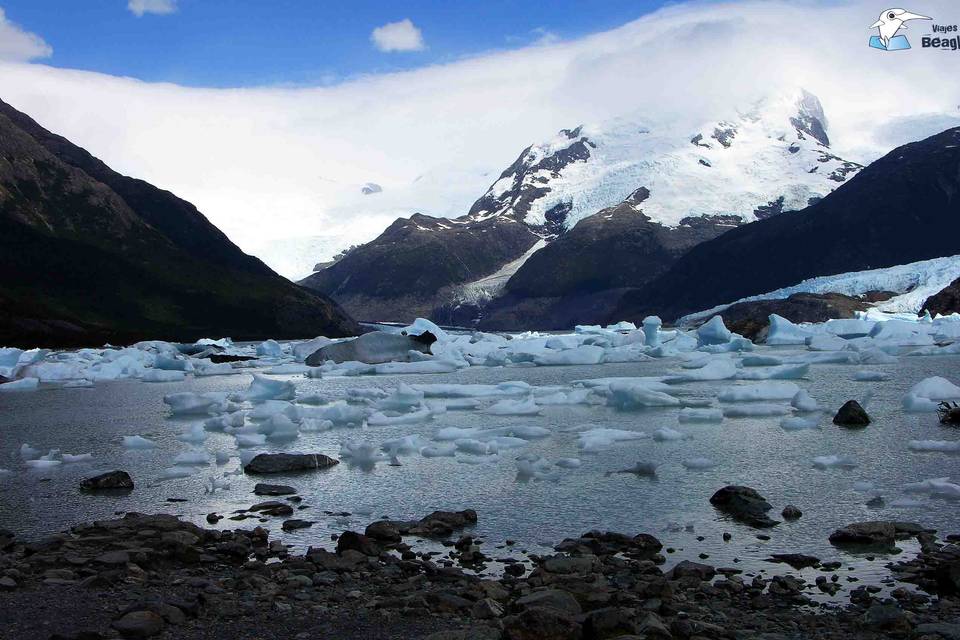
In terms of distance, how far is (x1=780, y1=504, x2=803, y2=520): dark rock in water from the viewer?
371 inches

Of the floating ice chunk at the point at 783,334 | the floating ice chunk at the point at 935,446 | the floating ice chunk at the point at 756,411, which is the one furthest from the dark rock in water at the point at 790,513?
the floating ice chunk at the point at 783,334

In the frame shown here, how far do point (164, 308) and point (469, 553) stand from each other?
118847mm

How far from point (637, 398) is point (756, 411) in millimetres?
3118

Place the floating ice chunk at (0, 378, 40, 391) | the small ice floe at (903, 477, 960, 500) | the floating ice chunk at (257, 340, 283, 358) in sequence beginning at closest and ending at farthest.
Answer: the small ice floe at (903, 477, 960, 500)
the floating ice chunk at (0, 378, 40, 391)
the floating ice chunk at (257, 340, 283, 358)

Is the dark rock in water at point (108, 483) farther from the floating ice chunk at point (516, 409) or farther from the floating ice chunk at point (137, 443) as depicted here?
the floating ice chunk at point (516, 409)

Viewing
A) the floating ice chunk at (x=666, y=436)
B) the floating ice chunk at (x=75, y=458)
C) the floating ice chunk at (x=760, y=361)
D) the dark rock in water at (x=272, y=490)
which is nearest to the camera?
the dark rock in water at (x=272, y=490)

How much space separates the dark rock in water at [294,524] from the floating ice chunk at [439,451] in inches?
171

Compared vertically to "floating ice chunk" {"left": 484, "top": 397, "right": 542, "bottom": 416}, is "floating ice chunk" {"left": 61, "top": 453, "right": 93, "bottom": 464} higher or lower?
higher

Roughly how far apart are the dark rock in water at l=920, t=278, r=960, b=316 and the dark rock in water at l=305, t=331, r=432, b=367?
4391cm

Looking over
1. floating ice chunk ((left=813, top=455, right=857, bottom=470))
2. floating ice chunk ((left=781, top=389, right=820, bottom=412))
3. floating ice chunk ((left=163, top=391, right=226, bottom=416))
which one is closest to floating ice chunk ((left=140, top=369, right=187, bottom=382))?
floating ice chunk ((left=163, top=391, right=226, bottom=416))

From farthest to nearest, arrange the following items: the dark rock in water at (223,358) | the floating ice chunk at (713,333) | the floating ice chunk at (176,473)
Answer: the dark rock in water at (223,358), the floating ice chunk at (713,333), the floating ice chunk at (176,473)

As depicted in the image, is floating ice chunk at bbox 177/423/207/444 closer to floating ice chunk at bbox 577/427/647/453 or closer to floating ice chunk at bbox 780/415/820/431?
floating ice chunk at bbox 577/427/647/453

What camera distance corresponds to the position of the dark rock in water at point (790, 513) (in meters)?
9.41

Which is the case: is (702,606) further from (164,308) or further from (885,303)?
(164,308)
